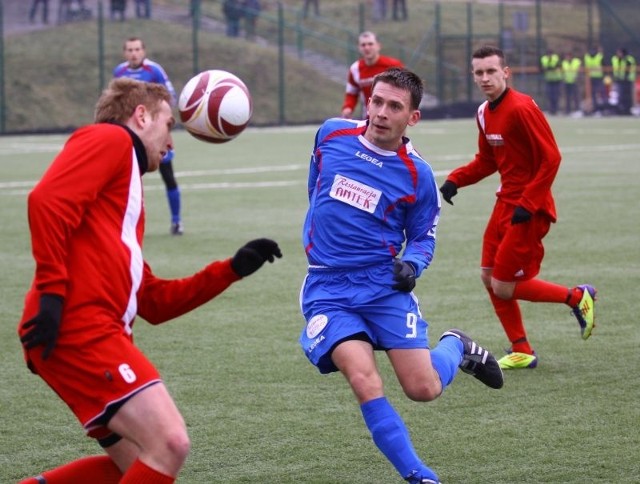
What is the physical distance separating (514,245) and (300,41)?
38.8 metres

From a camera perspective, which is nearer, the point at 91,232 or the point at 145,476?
the point at 145,476

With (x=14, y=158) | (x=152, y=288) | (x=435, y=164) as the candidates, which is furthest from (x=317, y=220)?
(x=14, y=158)

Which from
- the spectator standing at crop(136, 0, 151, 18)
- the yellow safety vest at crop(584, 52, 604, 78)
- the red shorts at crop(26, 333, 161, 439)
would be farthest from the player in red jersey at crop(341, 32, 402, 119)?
the yellow safety vest at crop(584, 52, 604, 78)

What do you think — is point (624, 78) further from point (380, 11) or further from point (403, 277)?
point (403, 277)

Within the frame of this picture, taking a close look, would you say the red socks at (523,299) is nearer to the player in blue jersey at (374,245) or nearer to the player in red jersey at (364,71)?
the player in blue jersey at (374,245)

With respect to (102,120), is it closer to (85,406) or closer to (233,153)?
(85,406)

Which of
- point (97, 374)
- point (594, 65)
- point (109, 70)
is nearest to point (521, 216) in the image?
point (97, 374)

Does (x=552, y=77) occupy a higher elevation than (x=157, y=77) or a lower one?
lower

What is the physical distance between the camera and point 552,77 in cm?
4444

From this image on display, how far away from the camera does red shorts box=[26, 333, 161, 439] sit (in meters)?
4.26

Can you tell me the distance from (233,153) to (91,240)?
2280 centimetres

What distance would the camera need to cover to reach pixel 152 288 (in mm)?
4820

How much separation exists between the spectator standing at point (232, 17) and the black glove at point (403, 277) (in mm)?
39799

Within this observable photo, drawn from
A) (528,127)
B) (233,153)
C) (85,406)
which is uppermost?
(528,127)
